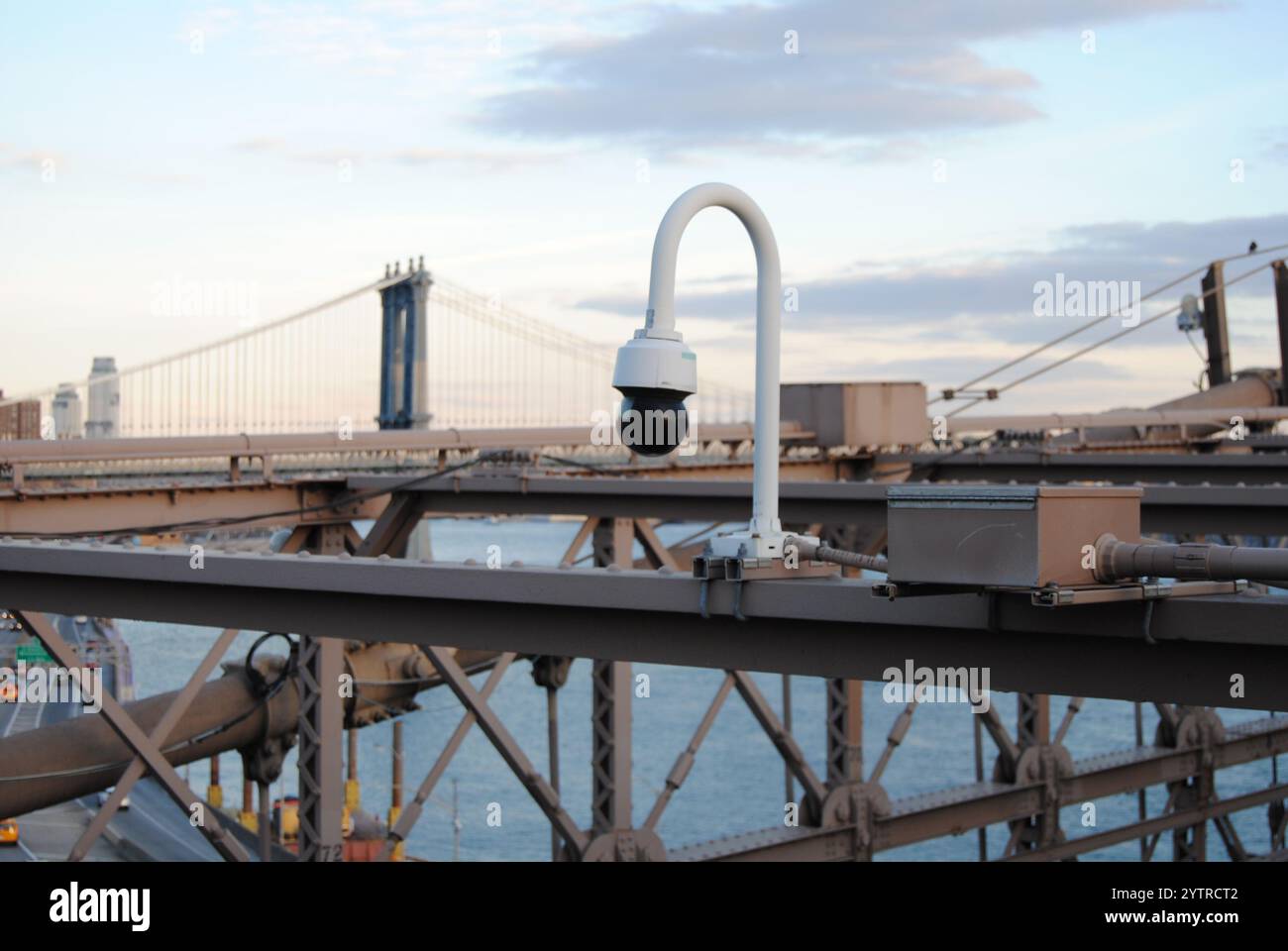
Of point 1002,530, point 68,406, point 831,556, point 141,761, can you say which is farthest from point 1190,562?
point 68,406

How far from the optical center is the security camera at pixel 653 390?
6.51 m

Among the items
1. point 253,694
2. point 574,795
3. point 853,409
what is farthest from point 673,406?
point 574,795

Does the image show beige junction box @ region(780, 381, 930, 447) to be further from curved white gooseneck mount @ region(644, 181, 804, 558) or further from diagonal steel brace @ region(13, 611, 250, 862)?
curved white gooseneck mount @ region(644, 181, 804, 558)

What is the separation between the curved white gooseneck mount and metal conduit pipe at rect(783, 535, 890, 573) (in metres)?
0.08

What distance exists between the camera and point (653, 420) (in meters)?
6.54

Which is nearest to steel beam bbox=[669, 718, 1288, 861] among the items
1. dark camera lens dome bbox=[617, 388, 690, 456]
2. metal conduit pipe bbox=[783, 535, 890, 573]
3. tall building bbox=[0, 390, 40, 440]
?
metal conduit pipe bbox=[783, 535, 890, 573]

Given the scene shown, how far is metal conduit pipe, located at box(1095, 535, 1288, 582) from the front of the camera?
5883 millimetres

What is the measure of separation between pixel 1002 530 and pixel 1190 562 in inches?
25.9

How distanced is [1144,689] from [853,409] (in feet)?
42.4

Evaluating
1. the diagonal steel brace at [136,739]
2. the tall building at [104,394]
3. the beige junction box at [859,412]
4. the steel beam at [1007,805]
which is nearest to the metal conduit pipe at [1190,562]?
the diagonal steel brace at [136,739]
